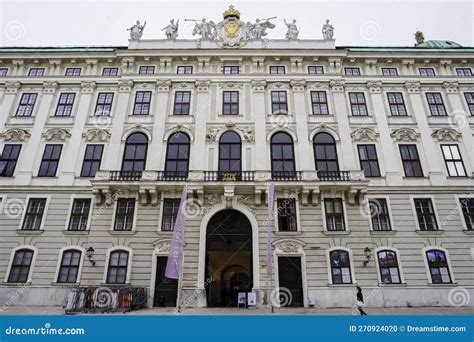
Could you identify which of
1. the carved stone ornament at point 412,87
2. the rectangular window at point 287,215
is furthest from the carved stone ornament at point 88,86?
the carved stone ornament at point 412,87

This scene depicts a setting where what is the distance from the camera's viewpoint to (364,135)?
2341 centimetres

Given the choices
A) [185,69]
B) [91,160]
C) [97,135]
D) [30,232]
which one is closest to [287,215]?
[91,160]

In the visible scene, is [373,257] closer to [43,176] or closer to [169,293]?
[169,293]

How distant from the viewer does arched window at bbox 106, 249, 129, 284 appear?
19344 millimetres

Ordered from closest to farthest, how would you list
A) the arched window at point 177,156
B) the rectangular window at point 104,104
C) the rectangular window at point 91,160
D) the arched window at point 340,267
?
1. the arched window at point 340,267
2. the arched window at point 177,156
3. the rectangular window at point 91,160
4. the rectangular window at point 104,104

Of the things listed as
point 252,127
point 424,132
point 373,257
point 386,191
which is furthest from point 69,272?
point 424,132

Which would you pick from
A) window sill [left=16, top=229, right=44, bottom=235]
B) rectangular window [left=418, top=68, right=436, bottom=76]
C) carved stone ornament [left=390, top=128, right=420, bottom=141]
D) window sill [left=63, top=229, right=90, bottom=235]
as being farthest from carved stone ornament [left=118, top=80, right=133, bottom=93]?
rectangular window [left=418, top=68, right=436, bottom=76]

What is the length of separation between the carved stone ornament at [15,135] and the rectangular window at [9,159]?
564mm

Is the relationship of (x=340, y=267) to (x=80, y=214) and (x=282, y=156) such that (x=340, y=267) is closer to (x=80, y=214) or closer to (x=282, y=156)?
(x=282, y=156)

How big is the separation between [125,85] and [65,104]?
501cm

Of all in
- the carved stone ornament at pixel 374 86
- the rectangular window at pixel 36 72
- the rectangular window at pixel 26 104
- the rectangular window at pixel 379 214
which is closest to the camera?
the rectangular window at pixel 379 214

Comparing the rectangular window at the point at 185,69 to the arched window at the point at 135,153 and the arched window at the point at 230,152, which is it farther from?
the arched window at the point at 230,152

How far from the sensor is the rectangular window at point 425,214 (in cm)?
2076

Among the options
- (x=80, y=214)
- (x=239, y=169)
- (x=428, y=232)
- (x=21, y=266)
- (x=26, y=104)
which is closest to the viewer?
(x=21, y=266)
